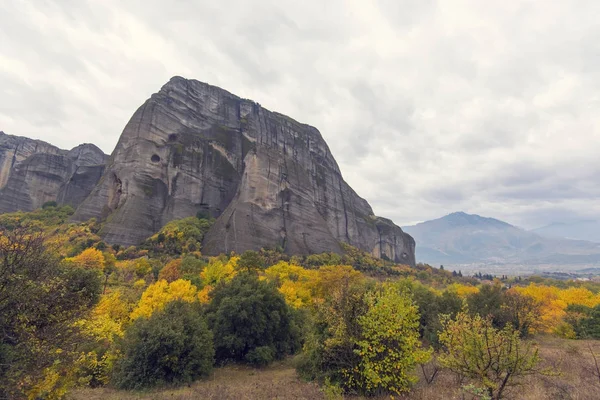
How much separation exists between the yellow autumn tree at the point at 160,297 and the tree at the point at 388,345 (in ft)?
68.1

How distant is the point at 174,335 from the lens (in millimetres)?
23172

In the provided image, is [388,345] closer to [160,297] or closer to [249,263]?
[160,297]

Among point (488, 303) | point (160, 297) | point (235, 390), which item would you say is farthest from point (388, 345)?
point (488, 303)

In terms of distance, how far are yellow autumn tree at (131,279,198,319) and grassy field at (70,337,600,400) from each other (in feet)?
27.0

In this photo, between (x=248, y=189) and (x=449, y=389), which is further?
(x=248, y=189)

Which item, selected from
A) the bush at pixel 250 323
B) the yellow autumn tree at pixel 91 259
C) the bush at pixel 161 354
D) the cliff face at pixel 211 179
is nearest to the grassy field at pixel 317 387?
the bush at pixel 161 354

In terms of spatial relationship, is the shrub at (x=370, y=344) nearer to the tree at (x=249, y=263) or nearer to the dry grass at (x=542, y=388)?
the dry grass at (x=542, y=388)

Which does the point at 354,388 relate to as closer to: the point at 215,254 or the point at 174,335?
the point at 174,335

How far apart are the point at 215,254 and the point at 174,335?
58.8m

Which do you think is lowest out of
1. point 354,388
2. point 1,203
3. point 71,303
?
point 354,388

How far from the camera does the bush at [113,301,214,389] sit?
22438 mm

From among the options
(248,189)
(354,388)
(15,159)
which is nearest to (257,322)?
(354,388)

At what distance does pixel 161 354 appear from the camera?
75.5 ft

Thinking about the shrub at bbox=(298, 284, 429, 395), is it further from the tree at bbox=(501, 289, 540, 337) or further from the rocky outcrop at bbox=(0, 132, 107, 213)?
the rocky outcrop at bbox=(0, 132, 107, 213)
